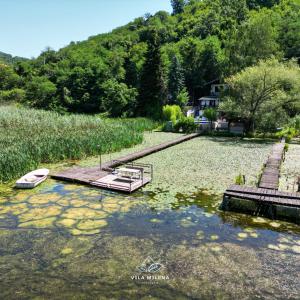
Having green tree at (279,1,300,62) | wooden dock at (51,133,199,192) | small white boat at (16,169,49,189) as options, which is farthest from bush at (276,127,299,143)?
green tree at (279,1,300,62)

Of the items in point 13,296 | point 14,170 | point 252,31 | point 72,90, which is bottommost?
point 13,296

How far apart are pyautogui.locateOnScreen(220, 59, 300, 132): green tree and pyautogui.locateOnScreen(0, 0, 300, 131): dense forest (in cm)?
8

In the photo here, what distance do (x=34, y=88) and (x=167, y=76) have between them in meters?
29.6

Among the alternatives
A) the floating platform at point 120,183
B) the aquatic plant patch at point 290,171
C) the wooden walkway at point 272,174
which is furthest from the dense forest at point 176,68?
the floating platform at point 120,183

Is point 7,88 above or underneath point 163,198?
above

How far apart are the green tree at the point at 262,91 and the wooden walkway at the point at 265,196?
15.2 m

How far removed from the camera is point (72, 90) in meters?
53.2

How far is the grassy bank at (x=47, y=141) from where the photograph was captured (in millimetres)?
11398

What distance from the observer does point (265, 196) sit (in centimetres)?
830

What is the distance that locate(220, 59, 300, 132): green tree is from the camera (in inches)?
850

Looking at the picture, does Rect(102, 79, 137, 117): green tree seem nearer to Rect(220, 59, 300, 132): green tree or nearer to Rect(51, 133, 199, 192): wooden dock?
Rect(220, 59, 300, 132): green tree

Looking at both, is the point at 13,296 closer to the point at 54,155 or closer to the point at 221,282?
the point at 221,282

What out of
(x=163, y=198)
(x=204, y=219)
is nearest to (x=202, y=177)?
(x=163, y=198)

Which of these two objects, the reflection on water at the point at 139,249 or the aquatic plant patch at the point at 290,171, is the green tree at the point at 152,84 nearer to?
the aquatic plant patch at the point at 290,171
